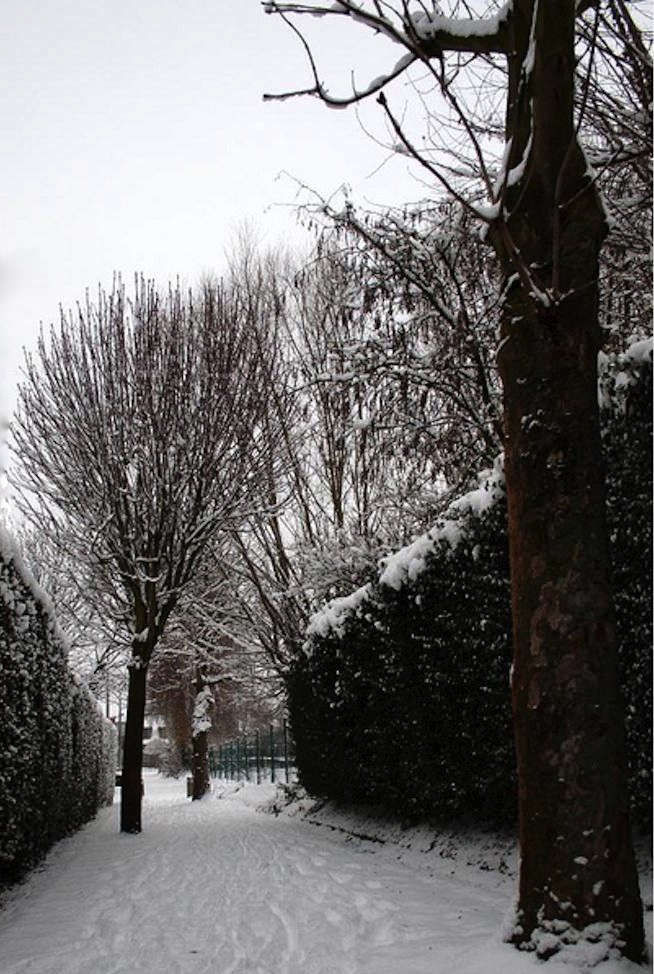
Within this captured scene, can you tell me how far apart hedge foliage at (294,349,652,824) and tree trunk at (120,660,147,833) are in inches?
113

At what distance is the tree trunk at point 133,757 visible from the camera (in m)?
10.8

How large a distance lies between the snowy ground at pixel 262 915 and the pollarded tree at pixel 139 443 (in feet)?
12.5

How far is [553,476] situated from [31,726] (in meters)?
5.55

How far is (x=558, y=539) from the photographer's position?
3320 mm

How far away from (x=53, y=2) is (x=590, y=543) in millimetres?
4368

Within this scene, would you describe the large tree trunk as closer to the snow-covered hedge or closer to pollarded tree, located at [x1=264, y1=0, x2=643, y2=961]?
pollarded tree, located at [x1=264, y1=0, x2=643, y2=961]

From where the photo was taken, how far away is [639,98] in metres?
5.02

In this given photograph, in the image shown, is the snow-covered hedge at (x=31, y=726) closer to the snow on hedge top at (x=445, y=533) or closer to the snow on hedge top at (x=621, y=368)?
the snow on hedge top at (x=445, y=533)

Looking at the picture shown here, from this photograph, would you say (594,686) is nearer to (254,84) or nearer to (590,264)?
(590,264)

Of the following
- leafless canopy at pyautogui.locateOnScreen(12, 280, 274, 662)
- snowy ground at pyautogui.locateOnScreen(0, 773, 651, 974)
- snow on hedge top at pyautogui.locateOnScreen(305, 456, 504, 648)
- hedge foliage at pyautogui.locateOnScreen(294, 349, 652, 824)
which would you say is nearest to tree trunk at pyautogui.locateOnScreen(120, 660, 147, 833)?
leafless canopy at pyautogui.locateOnScreen(12, 280, 274, 662)

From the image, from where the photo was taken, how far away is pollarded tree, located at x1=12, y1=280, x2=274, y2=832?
10742 millimetres

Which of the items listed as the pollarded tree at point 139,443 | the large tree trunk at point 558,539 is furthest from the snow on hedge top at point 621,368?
the pollarded tree at point 139,443

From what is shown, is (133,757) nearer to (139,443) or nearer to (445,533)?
(139,443)

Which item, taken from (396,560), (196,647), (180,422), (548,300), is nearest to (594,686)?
(548,300)
